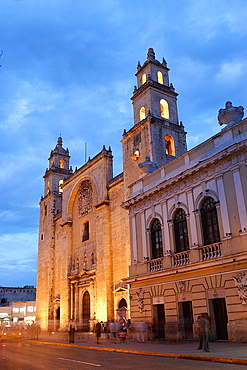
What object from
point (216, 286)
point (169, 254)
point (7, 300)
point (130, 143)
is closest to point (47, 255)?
point (130, 143)

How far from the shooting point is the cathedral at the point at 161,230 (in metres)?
15.9

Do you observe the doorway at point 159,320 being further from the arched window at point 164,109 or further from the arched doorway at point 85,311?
the arched window at point 164,109

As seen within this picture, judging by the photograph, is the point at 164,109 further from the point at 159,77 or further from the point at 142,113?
the point at 159,77

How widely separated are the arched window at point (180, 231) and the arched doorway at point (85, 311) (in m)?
18.0

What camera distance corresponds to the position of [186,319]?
1769 cm

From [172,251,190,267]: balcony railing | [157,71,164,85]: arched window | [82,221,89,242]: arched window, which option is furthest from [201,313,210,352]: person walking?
[82,221,89,242]: arched window

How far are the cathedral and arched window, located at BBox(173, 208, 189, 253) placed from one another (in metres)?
0.05

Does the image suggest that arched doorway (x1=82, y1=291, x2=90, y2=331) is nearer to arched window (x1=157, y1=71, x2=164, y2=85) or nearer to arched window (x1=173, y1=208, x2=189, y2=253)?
arched window (x1=173, y1=208, x2=189, y2=253)

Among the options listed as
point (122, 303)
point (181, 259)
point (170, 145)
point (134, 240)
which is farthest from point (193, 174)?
point (122, 303)

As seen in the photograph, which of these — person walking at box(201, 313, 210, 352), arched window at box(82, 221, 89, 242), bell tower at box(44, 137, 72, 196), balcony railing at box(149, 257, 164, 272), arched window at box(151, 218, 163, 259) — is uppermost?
bell tower at box(44, 137, 72, 196)

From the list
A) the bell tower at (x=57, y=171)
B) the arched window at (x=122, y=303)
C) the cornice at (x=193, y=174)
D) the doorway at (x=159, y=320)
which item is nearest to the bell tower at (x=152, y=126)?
the cornice at (x=193, y=174)

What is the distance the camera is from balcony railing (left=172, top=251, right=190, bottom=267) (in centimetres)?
1787

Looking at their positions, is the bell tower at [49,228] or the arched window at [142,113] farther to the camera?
the bell tower at [49,228]

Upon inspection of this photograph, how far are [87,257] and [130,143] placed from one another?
1265cm
